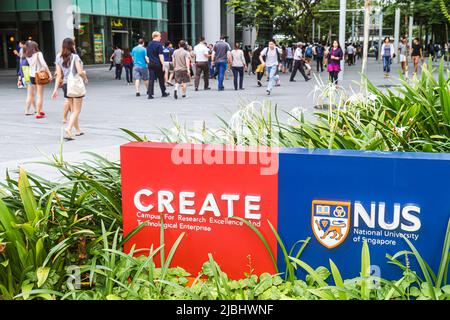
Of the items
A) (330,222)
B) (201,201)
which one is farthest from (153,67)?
(330,222)

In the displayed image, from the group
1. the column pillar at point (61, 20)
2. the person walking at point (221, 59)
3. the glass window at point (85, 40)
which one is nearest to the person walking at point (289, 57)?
the person walking at point (221, 59)

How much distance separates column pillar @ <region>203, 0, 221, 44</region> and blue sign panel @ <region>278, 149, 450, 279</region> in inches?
1423

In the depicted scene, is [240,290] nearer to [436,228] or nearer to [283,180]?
[283,180]

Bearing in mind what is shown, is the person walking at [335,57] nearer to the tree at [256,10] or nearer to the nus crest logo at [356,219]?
the nus crest logo at [356,219]

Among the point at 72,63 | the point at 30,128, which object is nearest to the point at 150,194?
the point at 72,63

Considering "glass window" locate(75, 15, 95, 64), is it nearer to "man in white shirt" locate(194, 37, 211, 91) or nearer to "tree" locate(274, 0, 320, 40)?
"tree" locate(274, 0, 320, 40)

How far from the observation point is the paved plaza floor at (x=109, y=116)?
30.3 ft

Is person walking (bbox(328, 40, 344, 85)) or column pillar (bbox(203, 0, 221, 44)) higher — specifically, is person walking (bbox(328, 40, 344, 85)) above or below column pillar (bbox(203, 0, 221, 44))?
below

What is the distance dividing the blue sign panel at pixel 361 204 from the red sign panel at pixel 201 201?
151mm

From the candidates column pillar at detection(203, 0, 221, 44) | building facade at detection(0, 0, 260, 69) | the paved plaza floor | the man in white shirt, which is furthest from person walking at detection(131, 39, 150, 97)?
column pillar at detection(203, 0, 221, 44)

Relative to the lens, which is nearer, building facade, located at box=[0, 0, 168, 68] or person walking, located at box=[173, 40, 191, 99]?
person walking, located at box=[173, 40, 191, 99]

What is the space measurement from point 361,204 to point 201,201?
3.13 feet

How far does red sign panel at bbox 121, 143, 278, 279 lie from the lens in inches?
136

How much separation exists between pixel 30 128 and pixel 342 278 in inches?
380
